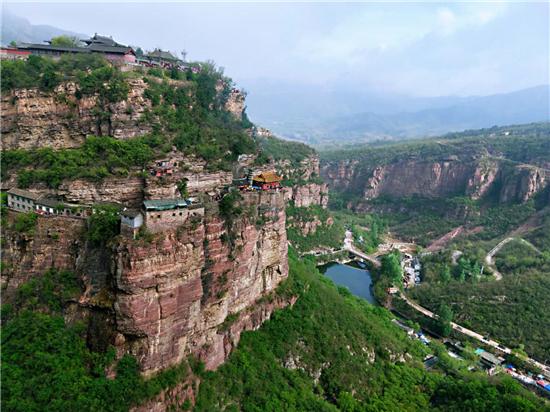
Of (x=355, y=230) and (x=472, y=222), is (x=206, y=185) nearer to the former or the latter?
(x=355, y=230)

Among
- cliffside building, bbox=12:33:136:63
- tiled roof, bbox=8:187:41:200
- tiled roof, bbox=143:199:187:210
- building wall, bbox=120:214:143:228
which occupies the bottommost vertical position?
building wall, bbox=120:214:143:228

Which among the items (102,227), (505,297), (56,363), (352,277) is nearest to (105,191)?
(102,227)

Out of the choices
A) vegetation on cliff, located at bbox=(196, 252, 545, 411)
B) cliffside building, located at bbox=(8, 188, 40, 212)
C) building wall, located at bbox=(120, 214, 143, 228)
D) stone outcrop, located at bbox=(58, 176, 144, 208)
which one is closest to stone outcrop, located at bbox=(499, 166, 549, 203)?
vegetation on cliff, located at bbox=(196, 252, 545, 411)

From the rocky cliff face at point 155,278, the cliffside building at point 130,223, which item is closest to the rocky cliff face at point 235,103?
the rocky cliff face at point 155,278

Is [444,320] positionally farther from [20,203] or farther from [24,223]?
[20,203]

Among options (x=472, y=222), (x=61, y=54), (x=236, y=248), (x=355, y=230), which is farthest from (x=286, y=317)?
(x=472, y=222)

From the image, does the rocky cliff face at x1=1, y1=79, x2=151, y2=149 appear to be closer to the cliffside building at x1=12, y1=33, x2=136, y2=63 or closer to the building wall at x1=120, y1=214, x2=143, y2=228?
the cliffside building at x1=12, y1=33, x2=136, y2=63
